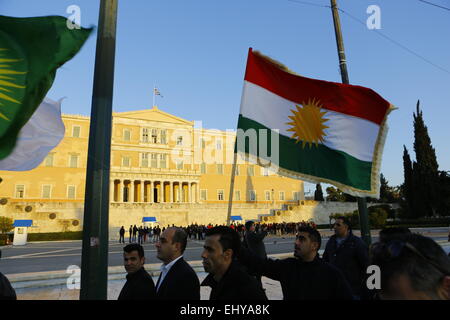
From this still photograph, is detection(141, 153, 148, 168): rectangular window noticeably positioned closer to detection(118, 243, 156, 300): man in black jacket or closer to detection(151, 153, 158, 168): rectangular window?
detection(151, 153, 158, 168): rectangular window

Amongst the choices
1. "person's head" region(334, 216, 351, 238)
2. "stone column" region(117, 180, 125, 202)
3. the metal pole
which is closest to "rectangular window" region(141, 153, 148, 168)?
"stone column" region(117, 180, 125, 202)

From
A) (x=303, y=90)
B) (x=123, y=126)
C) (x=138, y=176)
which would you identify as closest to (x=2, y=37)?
(x=303, y=90)

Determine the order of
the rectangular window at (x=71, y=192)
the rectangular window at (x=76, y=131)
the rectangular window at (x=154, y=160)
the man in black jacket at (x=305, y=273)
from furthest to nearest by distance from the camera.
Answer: the rectangular window at (x=154, y=160)
the rectangular window at (x=76, y=131)
the rectangular window at (x=71, y=192)
the man in black jacket at (x=305, y=273)

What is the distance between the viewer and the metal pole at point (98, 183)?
109 inches

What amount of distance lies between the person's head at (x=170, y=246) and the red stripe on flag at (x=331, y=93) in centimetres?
325

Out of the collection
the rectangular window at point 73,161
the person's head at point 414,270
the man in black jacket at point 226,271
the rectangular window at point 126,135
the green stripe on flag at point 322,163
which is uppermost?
the rectangular window at point 126,135

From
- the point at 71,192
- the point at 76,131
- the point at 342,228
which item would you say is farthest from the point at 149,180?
the point at 342,228

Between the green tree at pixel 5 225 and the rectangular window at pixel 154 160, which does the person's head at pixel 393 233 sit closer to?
the green tree at pixel 5 225

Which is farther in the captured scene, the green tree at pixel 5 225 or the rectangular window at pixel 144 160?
the rectangular window at pixel 144 160

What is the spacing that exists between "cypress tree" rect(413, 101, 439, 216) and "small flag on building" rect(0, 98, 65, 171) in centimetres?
4425

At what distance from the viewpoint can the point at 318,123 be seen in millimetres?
5406

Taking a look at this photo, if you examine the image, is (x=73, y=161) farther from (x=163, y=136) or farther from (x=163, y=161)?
(x=163, y=136)

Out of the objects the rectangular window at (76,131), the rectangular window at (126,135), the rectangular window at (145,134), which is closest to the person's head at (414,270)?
the rectangular window at (126,135)
